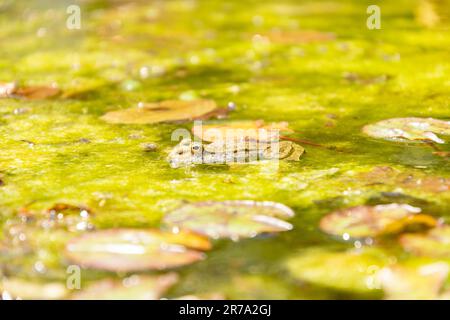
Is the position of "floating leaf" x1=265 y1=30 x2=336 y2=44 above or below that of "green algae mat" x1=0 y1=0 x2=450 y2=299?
above

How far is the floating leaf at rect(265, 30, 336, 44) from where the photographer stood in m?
3.35

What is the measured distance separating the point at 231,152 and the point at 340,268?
64 cm

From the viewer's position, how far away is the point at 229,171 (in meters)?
1.63

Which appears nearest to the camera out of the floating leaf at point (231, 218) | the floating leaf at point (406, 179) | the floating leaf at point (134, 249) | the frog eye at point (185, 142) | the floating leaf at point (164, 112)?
the floating leaf at point (134, 249)

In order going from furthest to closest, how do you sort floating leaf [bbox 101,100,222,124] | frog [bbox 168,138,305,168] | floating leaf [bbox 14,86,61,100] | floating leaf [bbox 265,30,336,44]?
floating leaf [bbox 265,30,336,44] < floating leaf [bbox 14,86,61,100] < floating leaf [bbox 101,100,222,124] < frog [bbox 168,138,305,168]

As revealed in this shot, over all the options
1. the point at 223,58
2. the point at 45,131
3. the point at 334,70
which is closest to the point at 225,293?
the point at 45,131

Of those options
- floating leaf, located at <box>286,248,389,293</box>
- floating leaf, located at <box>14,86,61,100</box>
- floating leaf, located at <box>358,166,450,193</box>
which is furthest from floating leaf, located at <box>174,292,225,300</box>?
floating leaf, located at <box>14,86,61,100</box>

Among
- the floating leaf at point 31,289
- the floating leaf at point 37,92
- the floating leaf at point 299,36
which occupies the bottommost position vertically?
the floating leaf at point 31,289

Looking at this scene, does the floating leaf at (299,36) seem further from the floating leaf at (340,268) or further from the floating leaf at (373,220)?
the floating leaf at (340,268)

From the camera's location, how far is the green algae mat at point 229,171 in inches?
46.2

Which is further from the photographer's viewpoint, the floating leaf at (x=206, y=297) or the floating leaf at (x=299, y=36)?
the floating leaf at (x=299, y=36)

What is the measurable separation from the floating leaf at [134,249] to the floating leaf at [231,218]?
4cm

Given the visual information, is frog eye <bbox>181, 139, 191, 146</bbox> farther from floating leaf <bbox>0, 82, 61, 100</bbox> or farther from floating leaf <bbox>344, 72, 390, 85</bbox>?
floating leaf <bbox>344, 72, 390, 85</bbox>

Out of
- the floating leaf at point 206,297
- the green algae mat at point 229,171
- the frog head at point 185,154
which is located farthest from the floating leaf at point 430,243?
the frog head at point 185,154
